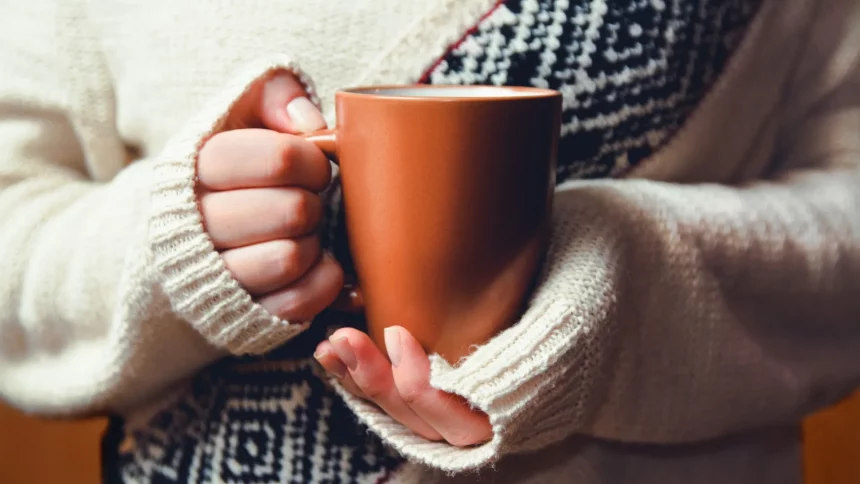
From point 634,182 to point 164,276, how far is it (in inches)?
12.2

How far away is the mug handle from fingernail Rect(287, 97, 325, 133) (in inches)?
0.5

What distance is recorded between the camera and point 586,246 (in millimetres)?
396

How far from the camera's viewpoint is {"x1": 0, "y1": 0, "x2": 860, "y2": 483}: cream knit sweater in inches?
15.3

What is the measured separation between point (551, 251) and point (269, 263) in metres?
0.16

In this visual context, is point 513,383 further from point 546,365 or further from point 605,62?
point 605,62

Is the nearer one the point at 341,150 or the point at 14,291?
the point at 341,150

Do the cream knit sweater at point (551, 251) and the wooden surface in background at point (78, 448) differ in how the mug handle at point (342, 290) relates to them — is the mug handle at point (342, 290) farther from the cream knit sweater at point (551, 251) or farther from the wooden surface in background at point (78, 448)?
the wooden surface in background at point (78, 448)

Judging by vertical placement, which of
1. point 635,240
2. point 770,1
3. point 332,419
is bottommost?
point 332,419

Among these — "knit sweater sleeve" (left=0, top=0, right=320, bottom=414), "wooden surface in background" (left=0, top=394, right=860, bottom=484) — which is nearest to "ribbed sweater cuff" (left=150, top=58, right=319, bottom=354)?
"knit sweater sleeve" (left=0, top=0, right=320, bottom=414)

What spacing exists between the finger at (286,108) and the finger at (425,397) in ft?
0.40

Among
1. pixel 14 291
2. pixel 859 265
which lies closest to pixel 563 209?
pixel 859 265

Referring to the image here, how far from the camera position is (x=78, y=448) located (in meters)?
1.04

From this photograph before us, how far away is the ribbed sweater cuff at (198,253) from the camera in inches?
13.9

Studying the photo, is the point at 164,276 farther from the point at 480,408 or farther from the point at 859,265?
the point at 859,265
